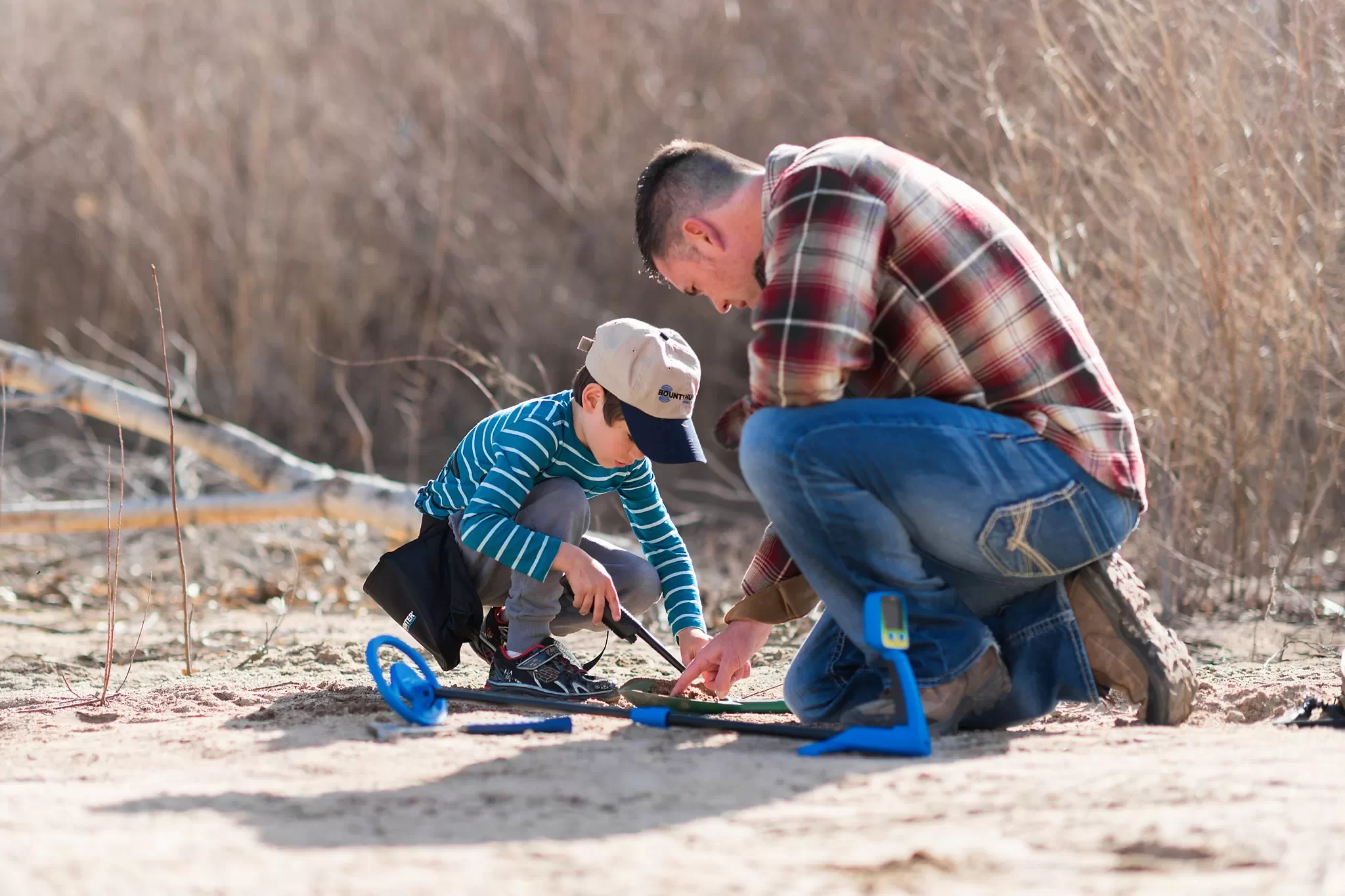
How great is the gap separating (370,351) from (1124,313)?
199 inches

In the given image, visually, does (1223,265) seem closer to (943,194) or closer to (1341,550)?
(1341,550)

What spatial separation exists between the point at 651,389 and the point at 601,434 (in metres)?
0.21

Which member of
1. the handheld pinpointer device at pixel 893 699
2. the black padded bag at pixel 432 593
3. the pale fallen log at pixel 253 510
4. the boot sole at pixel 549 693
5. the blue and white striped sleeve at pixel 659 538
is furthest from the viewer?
the pale fallen log at pixel 253 510

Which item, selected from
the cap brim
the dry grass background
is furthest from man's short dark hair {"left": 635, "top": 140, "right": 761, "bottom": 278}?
the dry grass background

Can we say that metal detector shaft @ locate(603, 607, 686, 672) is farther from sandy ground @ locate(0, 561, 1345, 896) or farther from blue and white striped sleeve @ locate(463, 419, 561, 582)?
sandy ground @ locate(0, 561, 1345, 896)

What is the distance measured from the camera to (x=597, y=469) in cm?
341

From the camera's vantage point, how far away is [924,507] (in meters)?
2.71

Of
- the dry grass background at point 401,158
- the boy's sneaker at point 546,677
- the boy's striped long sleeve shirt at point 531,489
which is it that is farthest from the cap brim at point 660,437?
the dry grass background at point 401,158

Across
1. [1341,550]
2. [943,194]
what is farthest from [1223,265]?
[943,194]

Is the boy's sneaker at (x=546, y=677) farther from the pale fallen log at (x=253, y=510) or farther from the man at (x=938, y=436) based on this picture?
the pale fallen log at (x=253, y=510)

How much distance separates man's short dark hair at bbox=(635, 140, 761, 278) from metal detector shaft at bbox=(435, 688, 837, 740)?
38.6 inches

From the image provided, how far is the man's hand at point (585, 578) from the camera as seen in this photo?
10.1 feet

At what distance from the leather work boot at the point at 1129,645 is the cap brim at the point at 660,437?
0.88m

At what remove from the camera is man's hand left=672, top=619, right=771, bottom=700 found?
308cm
